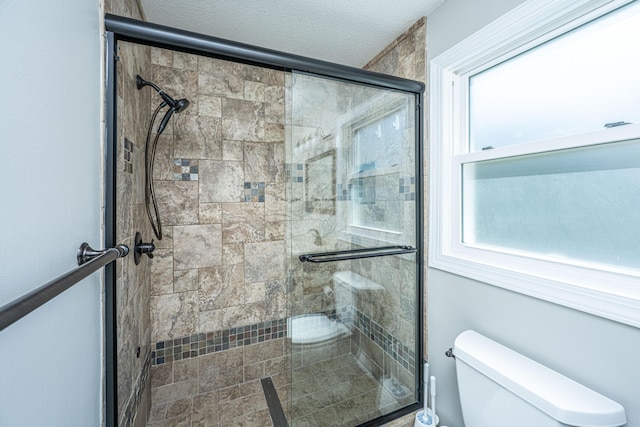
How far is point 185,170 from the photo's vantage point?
183cm

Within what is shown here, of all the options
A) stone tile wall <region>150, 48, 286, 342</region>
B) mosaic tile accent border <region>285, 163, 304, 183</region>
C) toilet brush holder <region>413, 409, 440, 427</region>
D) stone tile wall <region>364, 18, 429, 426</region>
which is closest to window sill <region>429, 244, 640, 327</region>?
stone tile wall <region>364, 18, 429, 426</region>

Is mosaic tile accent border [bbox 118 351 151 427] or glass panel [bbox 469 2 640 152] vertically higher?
glass panel [bbox 469 2 640 152]

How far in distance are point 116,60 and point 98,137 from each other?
1.04 feet

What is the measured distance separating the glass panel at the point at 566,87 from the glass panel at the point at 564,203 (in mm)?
109

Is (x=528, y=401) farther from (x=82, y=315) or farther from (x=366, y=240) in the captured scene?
(x=82, y=315)

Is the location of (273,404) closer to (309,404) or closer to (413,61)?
(309,404)

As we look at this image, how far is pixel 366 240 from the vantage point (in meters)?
1.55

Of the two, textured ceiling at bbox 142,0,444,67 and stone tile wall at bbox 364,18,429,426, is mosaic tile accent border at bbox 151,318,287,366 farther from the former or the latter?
textured ceiling at bbox 142,0,444,67

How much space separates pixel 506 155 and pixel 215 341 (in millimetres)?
2135

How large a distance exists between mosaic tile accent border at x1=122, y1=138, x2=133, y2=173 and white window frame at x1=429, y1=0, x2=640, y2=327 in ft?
5.20

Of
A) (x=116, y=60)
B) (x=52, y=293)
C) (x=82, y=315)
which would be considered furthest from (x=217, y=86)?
(x=52, y=293)

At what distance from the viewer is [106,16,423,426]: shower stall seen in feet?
4.19

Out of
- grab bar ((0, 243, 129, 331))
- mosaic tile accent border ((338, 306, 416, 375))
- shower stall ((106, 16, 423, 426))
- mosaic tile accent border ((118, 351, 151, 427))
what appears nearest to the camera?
grab bar ((0, 243, 129, 331))

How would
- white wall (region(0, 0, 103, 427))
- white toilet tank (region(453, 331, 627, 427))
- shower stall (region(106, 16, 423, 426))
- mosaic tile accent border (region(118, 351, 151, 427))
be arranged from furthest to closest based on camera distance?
shower stall (region(106, 16, 423, 426))
mosaic tile accent border (region(118, 351, 151, 427))
white toilet tank (region(453, 331, 627, 427))
white wall (region(0, 0, 103, 427))
